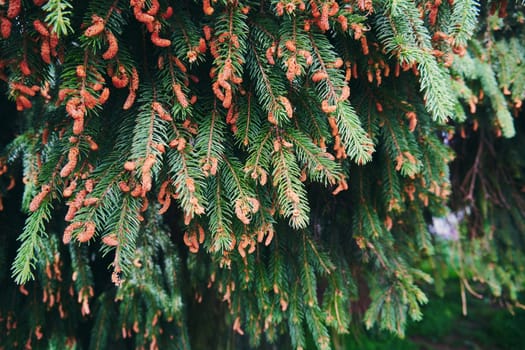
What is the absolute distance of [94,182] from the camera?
0.93 m

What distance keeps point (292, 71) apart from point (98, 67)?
0.45 m

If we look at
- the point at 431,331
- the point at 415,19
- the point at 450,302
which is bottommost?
the point at 431,331

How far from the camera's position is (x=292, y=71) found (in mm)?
863

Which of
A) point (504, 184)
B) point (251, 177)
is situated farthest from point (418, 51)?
point (504, 184)

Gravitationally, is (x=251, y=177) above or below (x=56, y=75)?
below

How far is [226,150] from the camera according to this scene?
105 cm

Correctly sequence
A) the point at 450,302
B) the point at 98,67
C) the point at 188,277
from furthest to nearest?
the point at 450,302 < the point at 188,277 < the point at 98,67

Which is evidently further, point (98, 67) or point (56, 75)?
point (56, 75)

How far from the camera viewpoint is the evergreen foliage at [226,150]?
A: 2.88ft

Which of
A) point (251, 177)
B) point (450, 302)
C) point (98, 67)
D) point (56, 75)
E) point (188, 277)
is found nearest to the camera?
point (98, 67)

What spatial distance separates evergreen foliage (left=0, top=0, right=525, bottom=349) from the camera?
34.6 inches

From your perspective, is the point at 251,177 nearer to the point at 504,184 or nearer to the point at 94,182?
the point at 94,182

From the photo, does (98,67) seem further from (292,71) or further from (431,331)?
(431,331)

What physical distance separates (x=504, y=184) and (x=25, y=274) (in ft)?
8.16
